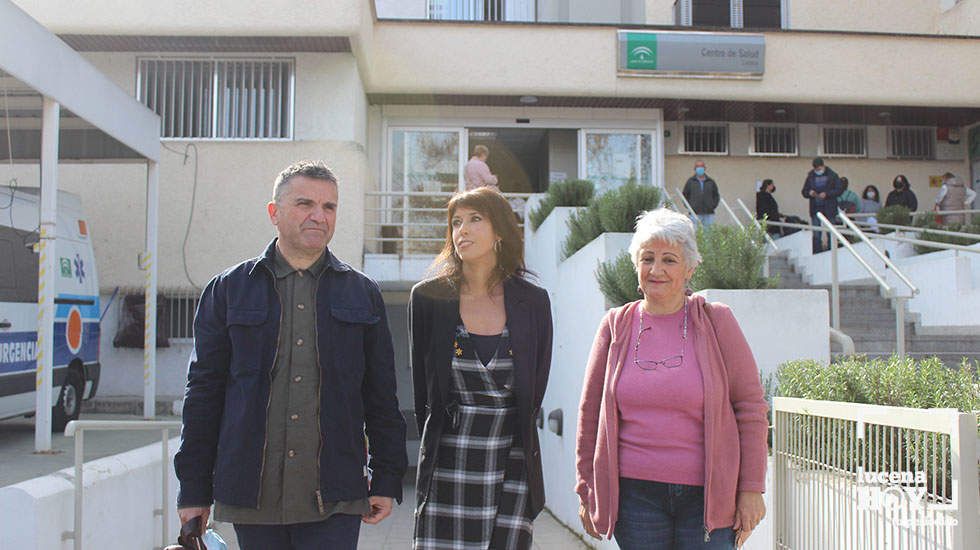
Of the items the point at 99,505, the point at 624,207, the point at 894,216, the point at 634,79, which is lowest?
the point at 99,505

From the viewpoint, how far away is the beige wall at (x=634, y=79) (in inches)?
544

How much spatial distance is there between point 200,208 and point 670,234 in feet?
34.2

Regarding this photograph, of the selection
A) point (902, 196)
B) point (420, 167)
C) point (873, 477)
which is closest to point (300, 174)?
point (873, 477)

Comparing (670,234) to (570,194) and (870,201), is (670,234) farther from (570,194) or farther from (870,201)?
(870,201)

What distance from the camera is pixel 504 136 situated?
15406mm

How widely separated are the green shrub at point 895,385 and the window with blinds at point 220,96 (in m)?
9.83

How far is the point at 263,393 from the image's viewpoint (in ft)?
9.44

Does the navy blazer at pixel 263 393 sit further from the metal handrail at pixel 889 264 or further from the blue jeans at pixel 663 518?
the metal handrail at pixel 889 264

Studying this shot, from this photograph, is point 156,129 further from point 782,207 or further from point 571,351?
point 782,207

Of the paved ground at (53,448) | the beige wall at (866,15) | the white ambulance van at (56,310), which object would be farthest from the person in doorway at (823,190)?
the paved ground at (53,448)

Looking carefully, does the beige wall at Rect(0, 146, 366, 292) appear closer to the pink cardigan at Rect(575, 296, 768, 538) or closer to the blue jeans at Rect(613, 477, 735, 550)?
the pink cardigan at Rect(575, 296, 768, 538)

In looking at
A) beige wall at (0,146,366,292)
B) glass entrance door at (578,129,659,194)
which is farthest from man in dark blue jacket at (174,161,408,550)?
glass entrance door at (578,129,659,194)

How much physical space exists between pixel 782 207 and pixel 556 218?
23.7 ft

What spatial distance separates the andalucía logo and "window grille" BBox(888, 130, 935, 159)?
5.02 metres
